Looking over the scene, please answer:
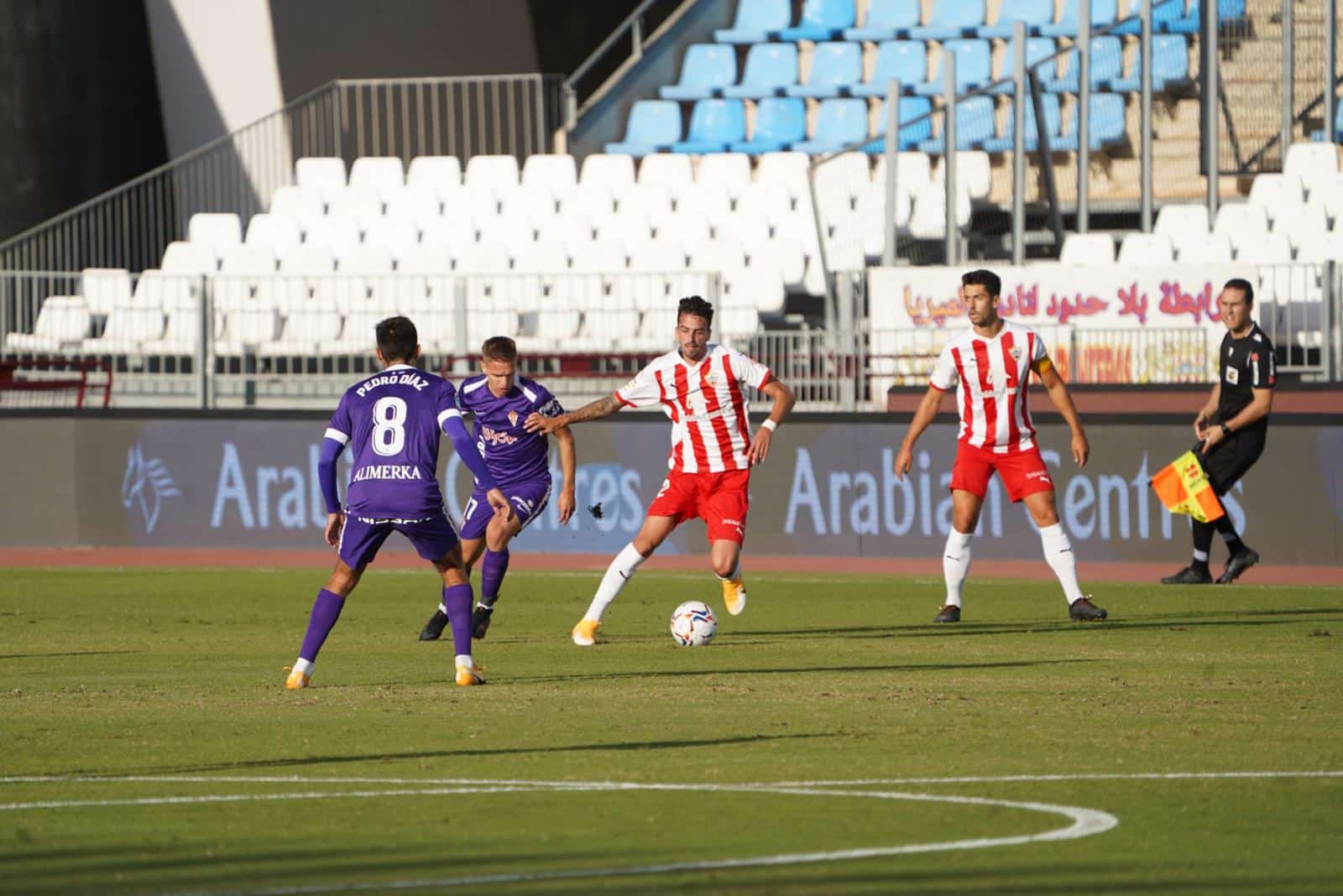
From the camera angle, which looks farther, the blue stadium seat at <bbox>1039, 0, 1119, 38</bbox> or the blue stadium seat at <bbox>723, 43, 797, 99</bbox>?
the blue stadium seat at <bbox>723, 43, 797, 99</bbox>

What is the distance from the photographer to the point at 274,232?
28.5m

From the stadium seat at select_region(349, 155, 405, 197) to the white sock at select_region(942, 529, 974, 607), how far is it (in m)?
16.0

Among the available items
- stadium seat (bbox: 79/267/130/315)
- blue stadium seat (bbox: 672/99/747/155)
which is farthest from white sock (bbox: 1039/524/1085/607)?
blue stadium seat (bbox: 672/99/747/155)

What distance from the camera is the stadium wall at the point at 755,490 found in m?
19.2

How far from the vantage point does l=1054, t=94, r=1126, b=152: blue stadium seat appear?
2925 centimetres

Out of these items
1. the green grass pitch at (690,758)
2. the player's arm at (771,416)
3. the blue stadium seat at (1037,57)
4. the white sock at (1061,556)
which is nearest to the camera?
the green grass pitch at (690,758)

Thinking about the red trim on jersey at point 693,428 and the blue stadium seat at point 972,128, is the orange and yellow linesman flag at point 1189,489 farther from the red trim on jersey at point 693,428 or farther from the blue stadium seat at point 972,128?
the blue stadium seat at point 972,128

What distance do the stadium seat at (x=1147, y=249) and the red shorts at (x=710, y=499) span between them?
11.4m

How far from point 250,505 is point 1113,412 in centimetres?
844

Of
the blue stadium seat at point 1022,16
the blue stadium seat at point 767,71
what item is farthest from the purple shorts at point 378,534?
the blue stadium seat at point 1022,16

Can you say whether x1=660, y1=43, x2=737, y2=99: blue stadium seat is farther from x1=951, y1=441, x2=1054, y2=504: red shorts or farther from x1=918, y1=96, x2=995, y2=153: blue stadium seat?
x1=951, y1=441, x2=1054, y2=504: red shorts

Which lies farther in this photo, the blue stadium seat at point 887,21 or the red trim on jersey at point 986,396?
the blue stadium seat at point 887,21

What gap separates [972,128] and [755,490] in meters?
9.77

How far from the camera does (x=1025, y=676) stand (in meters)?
11.4
